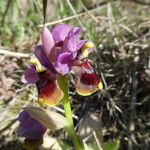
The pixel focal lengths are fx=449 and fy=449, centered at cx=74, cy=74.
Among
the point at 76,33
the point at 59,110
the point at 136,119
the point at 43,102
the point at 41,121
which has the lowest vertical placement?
the point at 136,119

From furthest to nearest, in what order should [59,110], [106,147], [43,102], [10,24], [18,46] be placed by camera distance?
[10,24]
[18,46]
[59,110]
[106,147]
[43,102]

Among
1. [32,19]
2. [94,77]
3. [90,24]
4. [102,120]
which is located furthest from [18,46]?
[94,77]

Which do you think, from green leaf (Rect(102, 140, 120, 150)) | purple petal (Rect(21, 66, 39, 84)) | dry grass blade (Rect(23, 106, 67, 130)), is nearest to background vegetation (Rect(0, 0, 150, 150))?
green leaf (Rect(102, 140, 120, 150))

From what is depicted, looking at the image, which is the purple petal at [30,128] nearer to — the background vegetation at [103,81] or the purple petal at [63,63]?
the background vegetation at [103,81]

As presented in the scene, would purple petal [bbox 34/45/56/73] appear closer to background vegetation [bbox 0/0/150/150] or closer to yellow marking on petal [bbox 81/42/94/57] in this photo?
yellow marking on petal [bbox 81/42/94/57]

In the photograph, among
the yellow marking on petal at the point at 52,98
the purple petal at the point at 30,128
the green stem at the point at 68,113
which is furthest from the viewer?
the purple petal at the point at 30,128

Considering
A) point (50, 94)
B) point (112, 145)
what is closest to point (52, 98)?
point (50, 94)

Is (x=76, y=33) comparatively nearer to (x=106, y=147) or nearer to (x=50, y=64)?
(x=50, y=64)

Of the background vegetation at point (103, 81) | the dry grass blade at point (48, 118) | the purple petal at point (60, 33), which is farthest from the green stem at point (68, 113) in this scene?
the background vegetation at point (103, 81)
